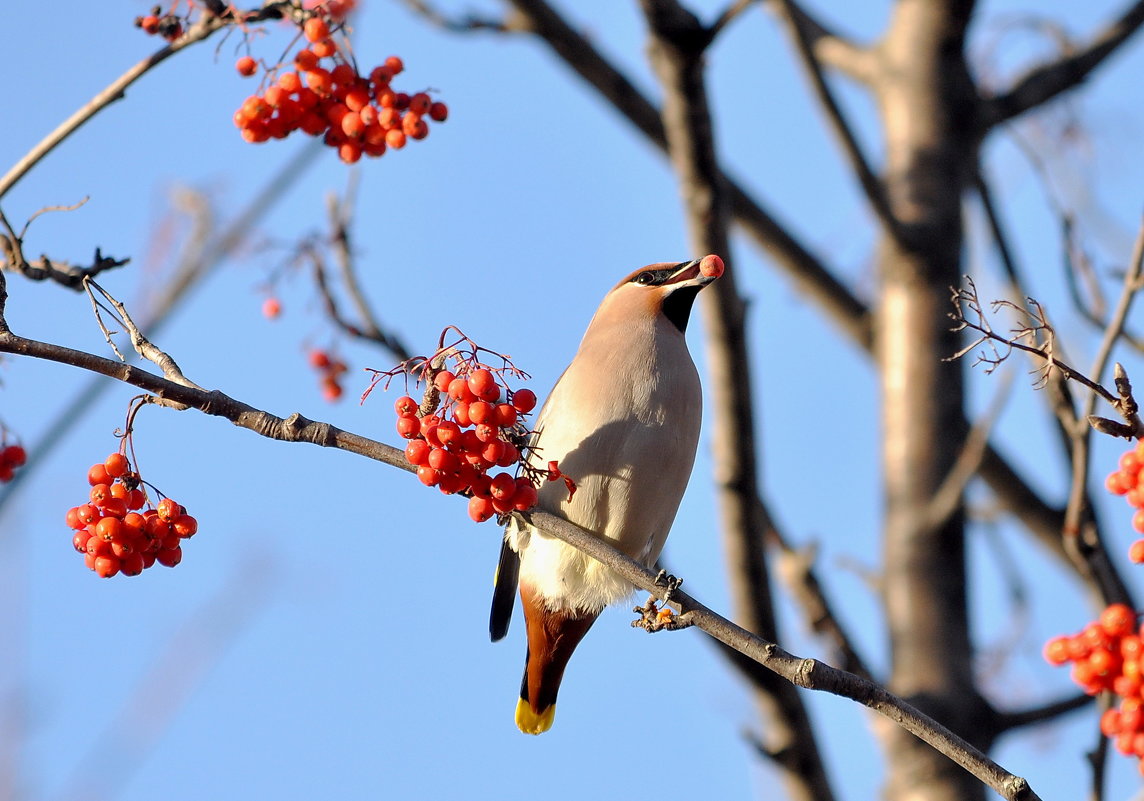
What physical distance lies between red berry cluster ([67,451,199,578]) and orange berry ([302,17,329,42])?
1.04 meters

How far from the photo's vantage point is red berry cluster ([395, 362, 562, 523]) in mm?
2412

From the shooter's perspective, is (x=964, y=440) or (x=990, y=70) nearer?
(x=964, y=440)

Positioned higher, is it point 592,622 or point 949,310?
point 949,310

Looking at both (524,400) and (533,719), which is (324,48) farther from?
(533,719)

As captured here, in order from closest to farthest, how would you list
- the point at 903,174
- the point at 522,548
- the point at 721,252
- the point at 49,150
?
the point at 49,150 → the point at 522,548 → the point at 721,252 → the point at 903,174

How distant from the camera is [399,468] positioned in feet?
7.79

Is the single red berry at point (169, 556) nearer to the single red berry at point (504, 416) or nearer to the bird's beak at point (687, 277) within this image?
the single red berry at point (504, 416)

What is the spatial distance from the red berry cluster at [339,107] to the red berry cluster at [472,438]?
88 centimetres

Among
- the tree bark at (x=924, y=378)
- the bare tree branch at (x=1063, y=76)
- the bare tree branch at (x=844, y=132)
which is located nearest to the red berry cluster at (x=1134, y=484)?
the tree bark at (x=924, y=378)

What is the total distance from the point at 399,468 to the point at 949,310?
141 inches

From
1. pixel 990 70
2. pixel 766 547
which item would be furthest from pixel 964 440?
pixel 990 70

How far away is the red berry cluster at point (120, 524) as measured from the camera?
2615mm

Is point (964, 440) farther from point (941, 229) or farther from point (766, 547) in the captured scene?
point (766, 547)

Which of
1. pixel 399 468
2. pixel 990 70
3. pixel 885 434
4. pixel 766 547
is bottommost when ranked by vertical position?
pixel 399 468
